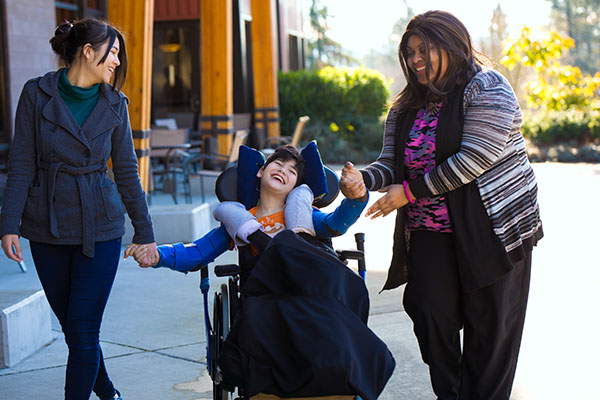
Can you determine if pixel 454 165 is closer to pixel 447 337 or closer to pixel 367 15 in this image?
pixel 447 337

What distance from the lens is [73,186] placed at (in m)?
3.36

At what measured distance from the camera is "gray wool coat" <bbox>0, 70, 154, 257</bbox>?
10.9 ft

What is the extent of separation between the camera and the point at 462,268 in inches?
138

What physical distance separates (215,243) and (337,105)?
16920 millimetres

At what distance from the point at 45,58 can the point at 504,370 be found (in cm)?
856

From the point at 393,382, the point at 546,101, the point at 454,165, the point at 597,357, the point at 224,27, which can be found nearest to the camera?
the point at 454,165

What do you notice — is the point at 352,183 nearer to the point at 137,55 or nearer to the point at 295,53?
the point at 137,55

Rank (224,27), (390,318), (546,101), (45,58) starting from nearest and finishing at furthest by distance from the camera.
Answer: (390,318) → (45,58) → (224,27) → (546,101)

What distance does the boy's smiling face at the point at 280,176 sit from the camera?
12.8 feet

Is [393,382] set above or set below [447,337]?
below

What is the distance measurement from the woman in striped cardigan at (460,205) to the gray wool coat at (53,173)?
1.06 metres

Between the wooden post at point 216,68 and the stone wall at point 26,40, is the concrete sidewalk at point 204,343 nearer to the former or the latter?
the stone wall at point 26,40

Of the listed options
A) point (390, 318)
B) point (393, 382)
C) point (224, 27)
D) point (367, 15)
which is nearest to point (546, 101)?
point (224, 27)

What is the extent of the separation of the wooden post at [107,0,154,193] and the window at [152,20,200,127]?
388 inches
